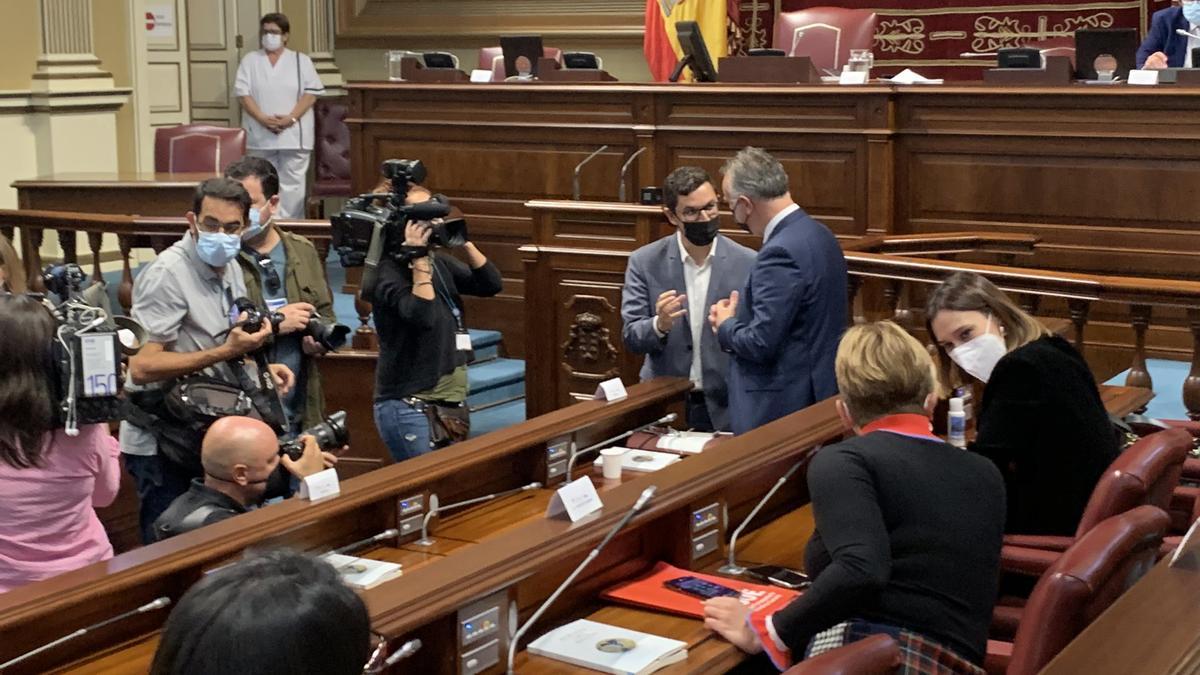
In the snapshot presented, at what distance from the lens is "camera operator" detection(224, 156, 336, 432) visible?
4.39 metres

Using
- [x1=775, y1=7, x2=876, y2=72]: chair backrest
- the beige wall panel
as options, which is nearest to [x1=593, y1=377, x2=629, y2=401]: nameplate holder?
[x1=775, y1=7, x2=876, y2=72]: chair backrest

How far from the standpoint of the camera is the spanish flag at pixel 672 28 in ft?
31.3

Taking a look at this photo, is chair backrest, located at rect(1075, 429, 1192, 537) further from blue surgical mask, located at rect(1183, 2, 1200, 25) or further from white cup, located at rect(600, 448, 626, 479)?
blue surgical mask, located at rect(1183, 2, 1200, 25)

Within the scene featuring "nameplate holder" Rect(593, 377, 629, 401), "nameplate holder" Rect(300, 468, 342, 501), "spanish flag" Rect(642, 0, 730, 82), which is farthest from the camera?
"spanish flag" Rect(642, 0, 730, 82)

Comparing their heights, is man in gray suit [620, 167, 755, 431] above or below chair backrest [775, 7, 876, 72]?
below

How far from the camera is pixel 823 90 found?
22.2 feet

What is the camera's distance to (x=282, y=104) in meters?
10.3

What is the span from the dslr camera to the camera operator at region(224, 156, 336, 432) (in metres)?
0.13

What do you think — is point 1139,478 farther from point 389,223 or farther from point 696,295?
point 389,223

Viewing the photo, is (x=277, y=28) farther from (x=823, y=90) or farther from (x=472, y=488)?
(x=472, y=488)

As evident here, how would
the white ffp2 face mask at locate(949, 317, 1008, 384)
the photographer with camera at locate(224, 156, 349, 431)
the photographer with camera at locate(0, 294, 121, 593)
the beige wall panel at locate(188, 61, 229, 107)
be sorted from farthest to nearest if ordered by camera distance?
the beige wall panel at locate(188, 61, 229, 107)
the photographer with camera at locate(224, 156, 349, 431)
the white ffp2 face mask at locate(949, 317, 1008, 384)
the photographer with camera at locate(0, 294, 121, 593)

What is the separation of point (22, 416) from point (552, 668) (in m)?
1.20

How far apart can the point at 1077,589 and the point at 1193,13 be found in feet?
18.2

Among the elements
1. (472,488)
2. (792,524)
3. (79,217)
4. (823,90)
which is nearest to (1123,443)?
(792,524)
